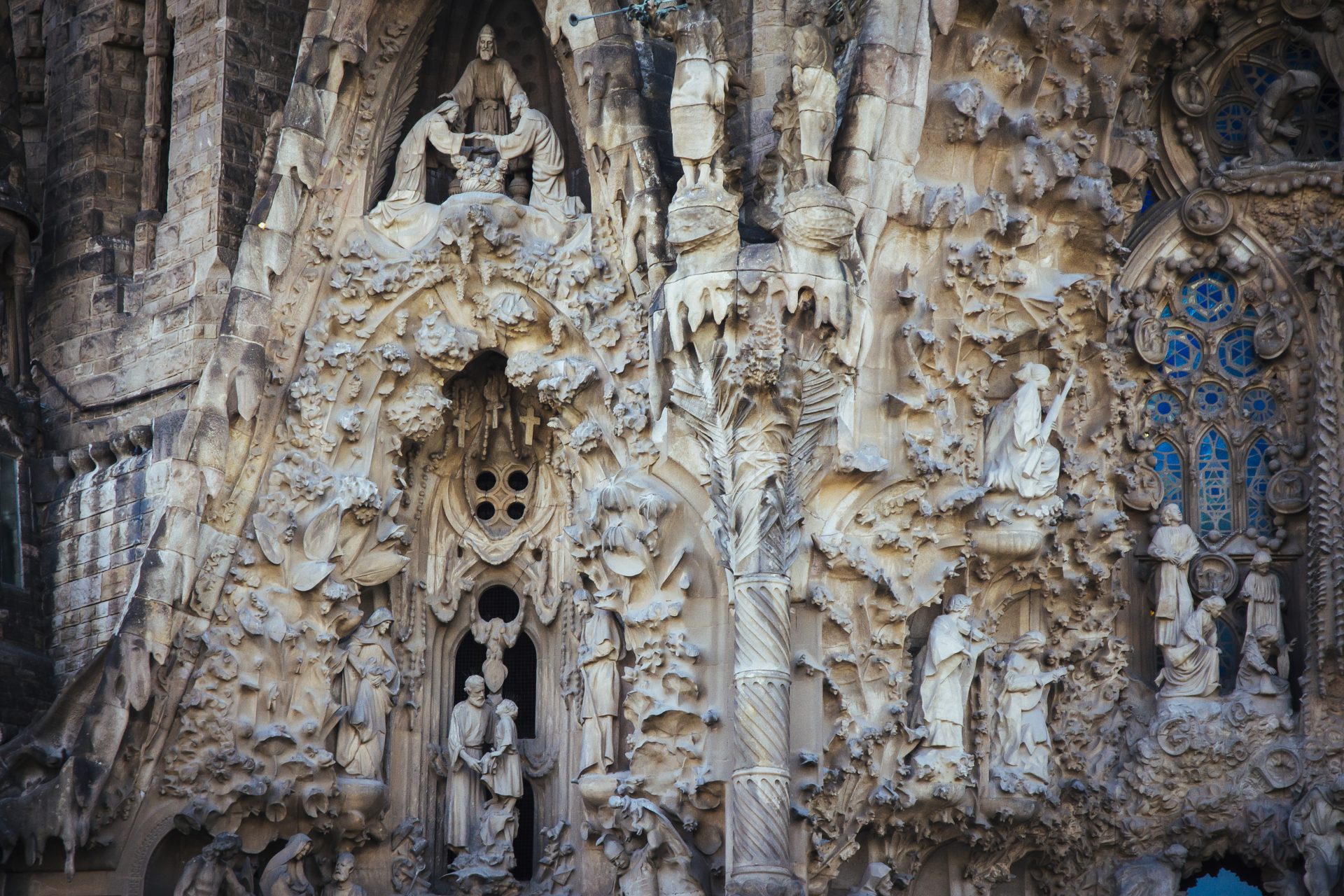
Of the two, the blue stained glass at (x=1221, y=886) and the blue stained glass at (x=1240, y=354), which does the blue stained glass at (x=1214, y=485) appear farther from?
the blue stained glass at (x=1221, y=886)

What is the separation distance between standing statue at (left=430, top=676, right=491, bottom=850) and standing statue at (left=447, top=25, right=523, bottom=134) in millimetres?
3714

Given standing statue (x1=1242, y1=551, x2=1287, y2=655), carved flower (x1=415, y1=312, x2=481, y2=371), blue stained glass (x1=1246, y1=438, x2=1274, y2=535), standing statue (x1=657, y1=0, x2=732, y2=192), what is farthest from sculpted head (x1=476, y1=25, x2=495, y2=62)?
standing statue (x1=1242, y1=551, x2=1287, y2=655)

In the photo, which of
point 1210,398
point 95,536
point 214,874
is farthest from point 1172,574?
point 95,536

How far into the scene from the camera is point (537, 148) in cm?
1797

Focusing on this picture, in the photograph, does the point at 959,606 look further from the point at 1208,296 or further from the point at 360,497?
the point at 360,497

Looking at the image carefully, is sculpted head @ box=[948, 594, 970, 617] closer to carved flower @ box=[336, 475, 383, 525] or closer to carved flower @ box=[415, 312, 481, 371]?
carved flower @ box=[415, 312, 481, 371]

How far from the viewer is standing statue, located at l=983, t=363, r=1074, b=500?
55.8 ft

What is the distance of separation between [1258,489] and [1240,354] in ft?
3.13

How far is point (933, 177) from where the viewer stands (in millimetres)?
17203

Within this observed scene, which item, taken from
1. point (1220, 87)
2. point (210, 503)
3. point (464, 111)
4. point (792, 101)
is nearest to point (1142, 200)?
point (1220, 87)

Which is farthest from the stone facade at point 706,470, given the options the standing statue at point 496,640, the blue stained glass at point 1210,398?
the standing statue at point 496,640

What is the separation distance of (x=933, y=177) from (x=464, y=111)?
3.25 m

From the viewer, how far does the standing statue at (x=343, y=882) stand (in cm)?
1709

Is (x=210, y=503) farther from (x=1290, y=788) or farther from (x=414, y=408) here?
(x=1290, y=788)
